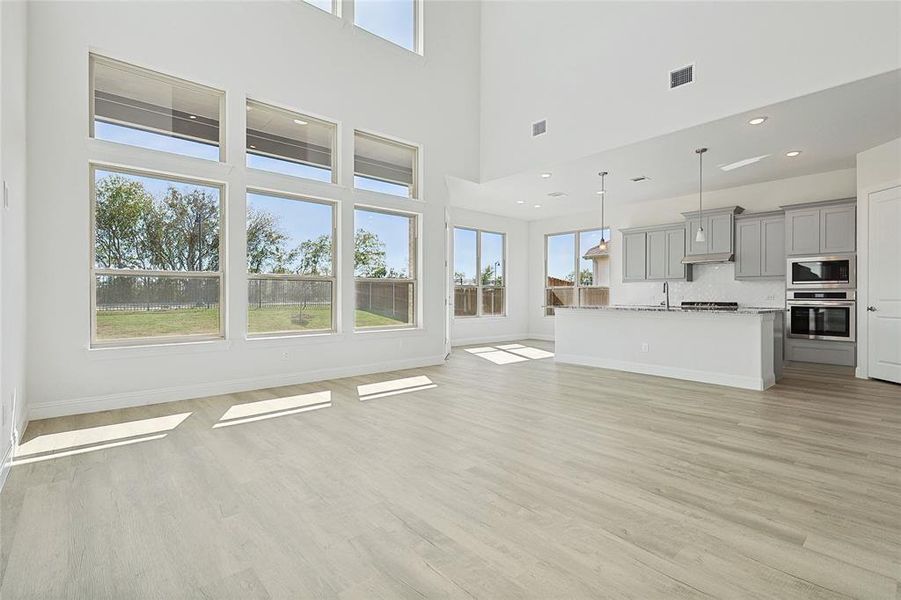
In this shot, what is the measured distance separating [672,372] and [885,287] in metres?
2.66

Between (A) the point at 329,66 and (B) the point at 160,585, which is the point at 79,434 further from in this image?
(A) the point at 329,66

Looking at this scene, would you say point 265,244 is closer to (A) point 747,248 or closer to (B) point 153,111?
(B) point 153,111

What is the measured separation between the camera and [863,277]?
5621 mm

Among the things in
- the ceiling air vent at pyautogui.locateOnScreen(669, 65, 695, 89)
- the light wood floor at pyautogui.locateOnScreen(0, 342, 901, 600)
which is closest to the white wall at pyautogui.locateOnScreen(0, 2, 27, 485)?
the light wood floor at pyautogui.locateOnScreen(0, 342, 901, 600)

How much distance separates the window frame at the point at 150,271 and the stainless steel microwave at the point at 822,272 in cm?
807

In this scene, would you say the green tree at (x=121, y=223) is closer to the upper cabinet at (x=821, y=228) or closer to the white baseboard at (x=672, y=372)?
the white baseboard at (x=672, y=372)

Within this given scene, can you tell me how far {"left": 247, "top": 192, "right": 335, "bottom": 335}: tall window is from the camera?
516cm

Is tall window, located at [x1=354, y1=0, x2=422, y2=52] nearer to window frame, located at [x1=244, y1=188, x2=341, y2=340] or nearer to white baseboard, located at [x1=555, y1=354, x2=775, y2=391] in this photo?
window frame, located at [x1=244, y1=188, x2=341, y2=340]

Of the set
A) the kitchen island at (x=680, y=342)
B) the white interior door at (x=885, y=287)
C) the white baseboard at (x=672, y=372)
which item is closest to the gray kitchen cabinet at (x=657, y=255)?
the kitchen island at (x=680, y=342)

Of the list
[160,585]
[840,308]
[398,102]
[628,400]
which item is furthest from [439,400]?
[840,308]

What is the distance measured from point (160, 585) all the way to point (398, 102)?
6.17 meters

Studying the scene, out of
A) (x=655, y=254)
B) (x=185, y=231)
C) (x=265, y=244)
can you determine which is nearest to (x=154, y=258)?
(x=185, y=231)

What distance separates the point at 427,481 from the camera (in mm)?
2553

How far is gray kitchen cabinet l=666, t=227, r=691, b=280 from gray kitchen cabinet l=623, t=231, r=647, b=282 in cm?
43
